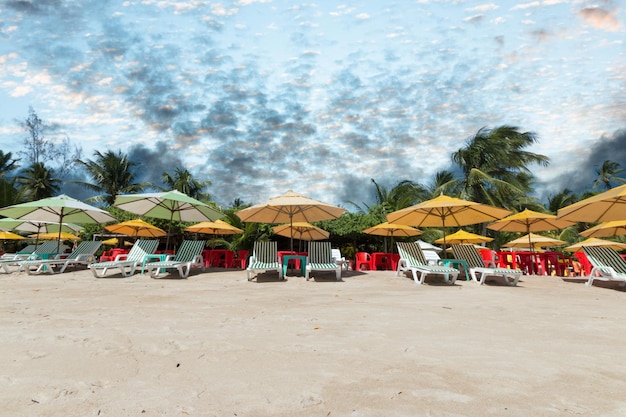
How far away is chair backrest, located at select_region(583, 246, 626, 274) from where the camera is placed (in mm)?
7859

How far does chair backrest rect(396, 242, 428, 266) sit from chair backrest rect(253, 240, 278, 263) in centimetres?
315

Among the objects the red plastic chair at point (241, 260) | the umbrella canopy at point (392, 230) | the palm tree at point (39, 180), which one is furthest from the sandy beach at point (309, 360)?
the palm tree at point (39, 180)

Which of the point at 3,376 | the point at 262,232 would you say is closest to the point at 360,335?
the point at 3,376

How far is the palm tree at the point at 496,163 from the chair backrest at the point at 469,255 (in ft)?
46.1

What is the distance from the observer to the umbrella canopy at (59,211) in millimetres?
9102

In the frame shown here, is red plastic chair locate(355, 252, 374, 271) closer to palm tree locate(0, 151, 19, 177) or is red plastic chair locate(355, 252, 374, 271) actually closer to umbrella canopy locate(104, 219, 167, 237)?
umbrella canopy locate(104, 219, 167, 237)

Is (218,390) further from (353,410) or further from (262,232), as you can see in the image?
(262,232)

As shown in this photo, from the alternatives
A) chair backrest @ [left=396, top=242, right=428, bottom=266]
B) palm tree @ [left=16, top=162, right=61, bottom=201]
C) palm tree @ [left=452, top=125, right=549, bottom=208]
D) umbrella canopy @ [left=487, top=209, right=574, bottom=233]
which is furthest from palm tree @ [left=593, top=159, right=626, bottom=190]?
palm tree @ [left=16, top=162, right=61, bottom=201]

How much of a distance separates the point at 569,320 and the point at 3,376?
4.91 metres

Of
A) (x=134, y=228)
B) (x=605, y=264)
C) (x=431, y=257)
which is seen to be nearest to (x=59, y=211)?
(x=134, y=228)

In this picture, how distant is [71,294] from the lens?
17.6ft

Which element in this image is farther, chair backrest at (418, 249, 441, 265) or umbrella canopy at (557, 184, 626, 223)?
chair backrest at (418, 249, 441, 265)

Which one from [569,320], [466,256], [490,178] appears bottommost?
[569,320]

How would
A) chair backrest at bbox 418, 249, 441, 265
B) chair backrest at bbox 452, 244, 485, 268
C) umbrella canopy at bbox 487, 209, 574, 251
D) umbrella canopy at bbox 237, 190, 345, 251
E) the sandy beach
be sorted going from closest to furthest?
the sandy beach, umbrella canopy at bbox 237, 190, 345, 251, chair backrest at bbox 452, 244, 485, 268, chair backrest at bbox 418, 249, 441, 265, umbrella canopy at bbox 487, 209, 574, 251
